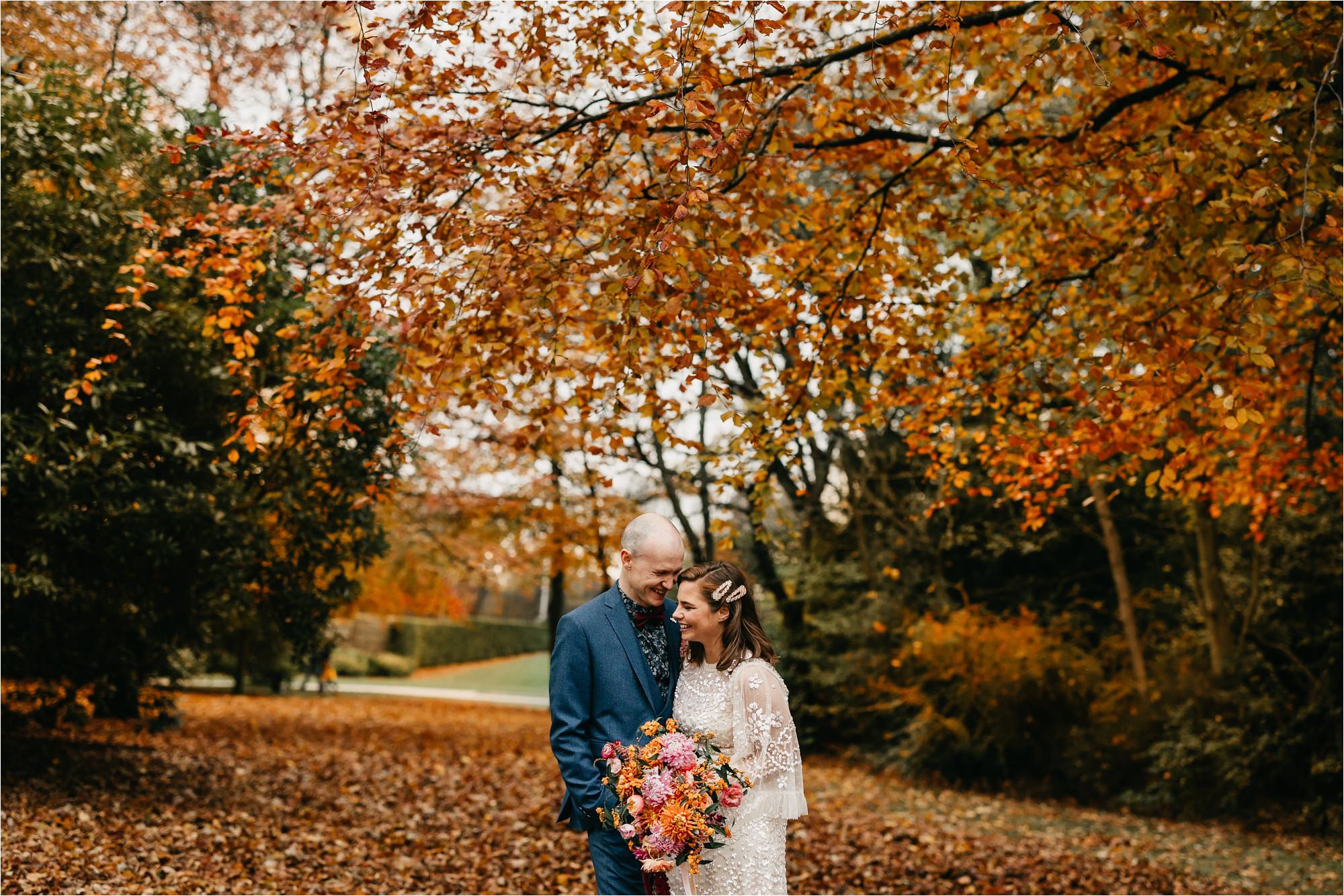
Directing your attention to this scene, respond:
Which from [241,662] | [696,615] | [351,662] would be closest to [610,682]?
[696,615]

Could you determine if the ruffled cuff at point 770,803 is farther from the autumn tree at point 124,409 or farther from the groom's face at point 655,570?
the autumn tree at point 124,409

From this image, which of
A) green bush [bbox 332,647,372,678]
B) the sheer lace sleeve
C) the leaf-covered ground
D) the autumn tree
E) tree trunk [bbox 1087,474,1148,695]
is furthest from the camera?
green bush [bbox 332,647,372,678]

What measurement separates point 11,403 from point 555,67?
497cm

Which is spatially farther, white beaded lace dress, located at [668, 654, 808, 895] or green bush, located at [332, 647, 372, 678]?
green bush, located at [332, 647, 372, 678]

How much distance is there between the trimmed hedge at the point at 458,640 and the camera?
115 ft

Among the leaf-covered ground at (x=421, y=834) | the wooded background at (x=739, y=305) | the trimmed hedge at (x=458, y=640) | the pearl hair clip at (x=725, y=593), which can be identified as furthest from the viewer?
the trimmed hedge at (x=458, y=640)

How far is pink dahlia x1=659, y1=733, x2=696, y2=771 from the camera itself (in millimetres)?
3330

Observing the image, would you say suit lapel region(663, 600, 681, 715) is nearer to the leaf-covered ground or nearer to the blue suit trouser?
the blue suit trouser

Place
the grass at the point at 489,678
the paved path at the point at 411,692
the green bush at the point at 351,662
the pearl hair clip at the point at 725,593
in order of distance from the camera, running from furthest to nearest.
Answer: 1. the grass at the point at 489,678
2. the green bush at the point at 351,662
3. the paved path at the point at 411,692
4. the pearl hair clip at the point at 725,593

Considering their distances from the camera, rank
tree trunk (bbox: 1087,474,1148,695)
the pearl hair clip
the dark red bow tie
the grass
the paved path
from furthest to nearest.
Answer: the grass < the paved path < tree trunk (bbox: 1087,474,1148,695) < the dark red bow tie < the pearl hair clip

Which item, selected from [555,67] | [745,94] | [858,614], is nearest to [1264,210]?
[745,94]

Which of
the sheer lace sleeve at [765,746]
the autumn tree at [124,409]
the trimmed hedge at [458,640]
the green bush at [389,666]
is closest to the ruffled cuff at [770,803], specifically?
the sheer lace sleeve at [765,746]

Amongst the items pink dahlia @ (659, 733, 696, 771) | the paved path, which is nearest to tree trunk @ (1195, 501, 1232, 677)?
pink dahlia @ (659, 733, 696, 771)

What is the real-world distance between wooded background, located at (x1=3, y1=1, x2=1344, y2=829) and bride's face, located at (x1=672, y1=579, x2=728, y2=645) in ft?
3.99
